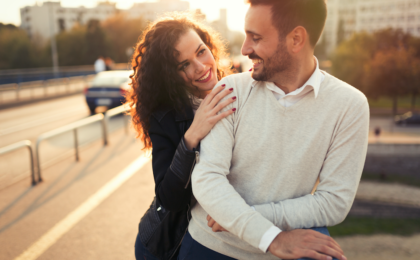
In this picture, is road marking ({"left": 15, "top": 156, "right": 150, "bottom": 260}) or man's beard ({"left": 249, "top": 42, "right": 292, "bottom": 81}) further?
road marking ({"left": 15, "top": 156, "right": 150, "bottom": 260})

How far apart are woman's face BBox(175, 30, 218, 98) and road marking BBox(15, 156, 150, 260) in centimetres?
244

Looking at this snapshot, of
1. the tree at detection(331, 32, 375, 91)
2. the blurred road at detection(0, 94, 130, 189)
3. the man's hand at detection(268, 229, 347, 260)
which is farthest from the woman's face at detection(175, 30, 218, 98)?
the tree at detection(331, 32, 375, 91)

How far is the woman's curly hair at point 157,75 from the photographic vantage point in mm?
2080

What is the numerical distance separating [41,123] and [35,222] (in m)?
9.85

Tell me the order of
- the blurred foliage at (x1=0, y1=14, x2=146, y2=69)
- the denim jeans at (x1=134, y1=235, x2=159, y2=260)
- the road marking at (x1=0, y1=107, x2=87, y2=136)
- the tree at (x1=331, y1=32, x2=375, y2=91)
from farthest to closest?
1. the blurred foliage at (x1=0, y1=14, x2=146, y2=69)
2. the tree at (x1=331, y1=32, x2=375, y2=91)
3. the road marking at (x1=0, y1=107, x2=87, y2=136)
4. the denim jeans at (x1=134, y1=235, x2=159, y2=260)

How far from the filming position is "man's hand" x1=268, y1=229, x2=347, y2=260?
4.58 feet

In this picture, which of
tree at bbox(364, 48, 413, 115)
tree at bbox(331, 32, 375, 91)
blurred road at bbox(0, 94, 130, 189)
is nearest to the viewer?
blurred road at bbox(0, 94, 130, 189)

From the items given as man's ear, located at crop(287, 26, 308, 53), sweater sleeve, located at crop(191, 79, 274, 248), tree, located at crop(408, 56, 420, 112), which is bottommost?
tree, located at crop(408, 56, 420, 112)

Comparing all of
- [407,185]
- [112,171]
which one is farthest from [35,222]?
[407,185]

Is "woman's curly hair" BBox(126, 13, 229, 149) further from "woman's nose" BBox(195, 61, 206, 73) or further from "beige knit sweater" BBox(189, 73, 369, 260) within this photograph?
"beige knit sweater" BBox(189, 73, 369, 260)

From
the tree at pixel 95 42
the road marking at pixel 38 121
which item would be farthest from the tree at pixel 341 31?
the road marking at pixel 38 121

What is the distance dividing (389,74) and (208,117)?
162 ft

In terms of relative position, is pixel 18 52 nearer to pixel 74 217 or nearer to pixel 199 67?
pixel 74 217

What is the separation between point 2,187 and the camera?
541cm
